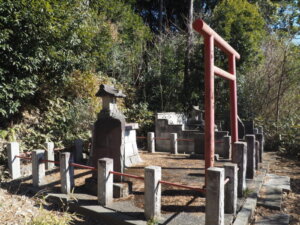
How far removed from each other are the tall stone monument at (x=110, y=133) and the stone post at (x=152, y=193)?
49.1 inches

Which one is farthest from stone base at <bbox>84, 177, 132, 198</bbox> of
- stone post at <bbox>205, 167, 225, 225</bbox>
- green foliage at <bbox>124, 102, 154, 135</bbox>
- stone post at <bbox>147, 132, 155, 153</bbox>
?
green foliage at <bbox>124, 102, 154, 135</bbox>

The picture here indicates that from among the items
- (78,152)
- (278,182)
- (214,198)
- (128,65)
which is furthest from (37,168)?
(128,65)

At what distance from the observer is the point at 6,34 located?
583 centimetres

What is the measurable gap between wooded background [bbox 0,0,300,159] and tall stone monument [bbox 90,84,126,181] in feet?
9.34

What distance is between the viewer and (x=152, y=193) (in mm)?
3391

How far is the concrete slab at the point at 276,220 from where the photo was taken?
3.72 meters

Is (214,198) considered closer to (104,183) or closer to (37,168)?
(104,183)

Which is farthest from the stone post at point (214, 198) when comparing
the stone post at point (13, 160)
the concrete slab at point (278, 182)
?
the stone post at point (13, 160)

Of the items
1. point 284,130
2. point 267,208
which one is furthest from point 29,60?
point 284,130

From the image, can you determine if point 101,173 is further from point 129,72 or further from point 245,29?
A: point 245,29

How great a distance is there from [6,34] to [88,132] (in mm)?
3594

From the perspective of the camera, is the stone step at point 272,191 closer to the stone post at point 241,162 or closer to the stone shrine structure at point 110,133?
the stone post at point 241,162

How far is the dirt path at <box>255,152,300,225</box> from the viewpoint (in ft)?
13.5

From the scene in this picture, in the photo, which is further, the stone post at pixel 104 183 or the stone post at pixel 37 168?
the stone post at pixel 37 168
